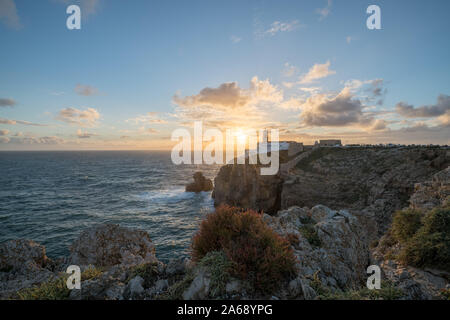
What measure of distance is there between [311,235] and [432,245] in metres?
5.05

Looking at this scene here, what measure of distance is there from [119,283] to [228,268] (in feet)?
10.5

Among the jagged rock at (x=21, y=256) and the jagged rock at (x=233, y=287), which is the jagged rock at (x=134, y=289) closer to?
→ the jagged rock at (x=233, y=287)

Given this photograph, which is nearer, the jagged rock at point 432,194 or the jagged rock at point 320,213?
→ the jagged rock at point 320,213

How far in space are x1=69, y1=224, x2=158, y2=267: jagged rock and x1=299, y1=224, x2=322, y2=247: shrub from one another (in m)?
9.89

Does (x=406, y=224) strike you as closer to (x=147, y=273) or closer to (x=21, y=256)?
(x=147, y=273)

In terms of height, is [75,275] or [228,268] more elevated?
[228,268]

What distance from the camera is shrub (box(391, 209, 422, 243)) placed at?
9672 mm

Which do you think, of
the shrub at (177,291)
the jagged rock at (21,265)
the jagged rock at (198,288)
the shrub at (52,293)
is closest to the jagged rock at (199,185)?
the jagged rock at (21,265)

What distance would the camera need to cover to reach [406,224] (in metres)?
9.91

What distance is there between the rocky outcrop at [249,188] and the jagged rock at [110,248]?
69.0ft

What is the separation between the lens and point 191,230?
92.7ft

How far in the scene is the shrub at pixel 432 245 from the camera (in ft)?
24.4
